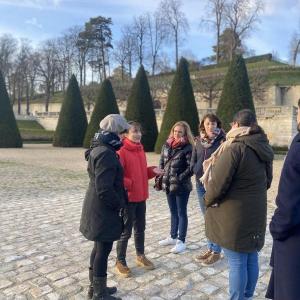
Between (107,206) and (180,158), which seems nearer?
(107,206)

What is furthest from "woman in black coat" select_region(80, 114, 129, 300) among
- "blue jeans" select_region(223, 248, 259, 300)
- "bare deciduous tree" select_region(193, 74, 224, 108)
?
"bare deciduous tree" select_region(193, 74, 224, 108)

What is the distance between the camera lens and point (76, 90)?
29109 mm

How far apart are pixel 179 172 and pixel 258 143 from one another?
1977 mm

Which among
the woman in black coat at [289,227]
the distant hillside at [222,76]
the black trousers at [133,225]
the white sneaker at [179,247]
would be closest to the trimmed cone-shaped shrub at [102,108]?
the distant hillside at [222,76]

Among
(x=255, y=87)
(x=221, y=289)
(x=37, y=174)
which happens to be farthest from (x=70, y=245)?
(x=255, y=87)

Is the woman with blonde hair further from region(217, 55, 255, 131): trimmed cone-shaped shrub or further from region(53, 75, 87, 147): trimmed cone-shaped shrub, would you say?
region(53, 75, 87, 147): trimmed cone-shaped shrub

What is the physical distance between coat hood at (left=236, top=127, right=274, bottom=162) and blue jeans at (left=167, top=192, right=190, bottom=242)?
197cm

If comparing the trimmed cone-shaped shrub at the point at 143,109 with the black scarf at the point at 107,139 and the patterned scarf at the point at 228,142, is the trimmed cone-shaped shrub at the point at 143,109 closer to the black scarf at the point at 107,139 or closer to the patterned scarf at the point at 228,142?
the black scarf at the point at 107,139

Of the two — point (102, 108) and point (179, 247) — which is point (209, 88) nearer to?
point (102, 108)

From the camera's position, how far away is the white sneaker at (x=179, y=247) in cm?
496

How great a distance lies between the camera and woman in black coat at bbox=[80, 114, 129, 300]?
3369mm

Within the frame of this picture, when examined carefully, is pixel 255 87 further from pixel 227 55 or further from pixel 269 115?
pixel 227 55

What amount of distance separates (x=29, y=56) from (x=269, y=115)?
40.7 meters

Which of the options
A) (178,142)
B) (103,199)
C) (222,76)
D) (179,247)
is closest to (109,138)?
(103,199)
